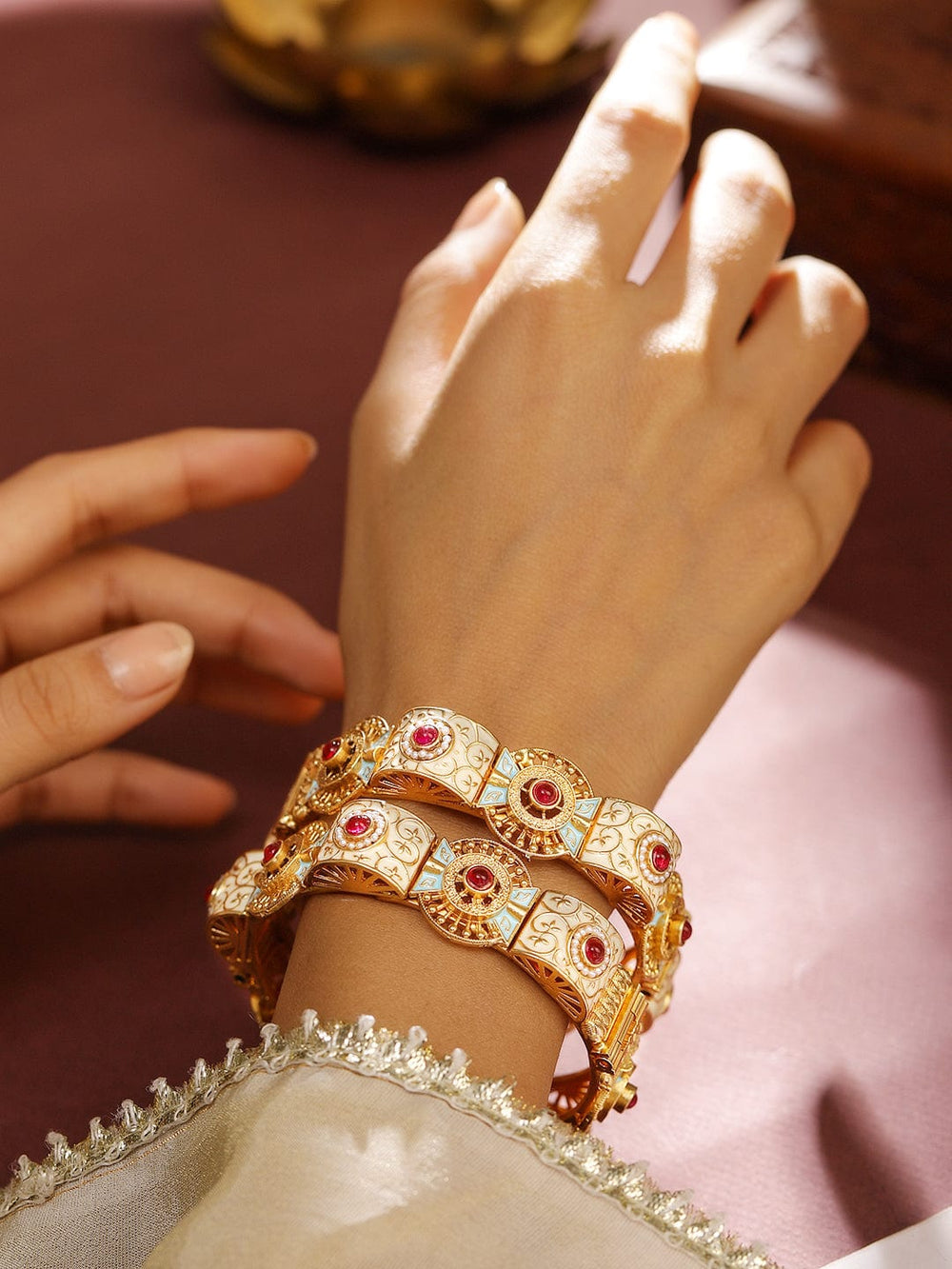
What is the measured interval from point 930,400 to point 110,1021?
0.57 meters

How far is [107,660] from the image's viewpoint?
17.6 inches

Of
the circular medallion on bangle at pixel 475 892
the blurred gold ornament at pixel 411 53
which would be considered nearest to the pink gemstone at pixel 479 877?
the circular medallion on bangle at pixel 475 892

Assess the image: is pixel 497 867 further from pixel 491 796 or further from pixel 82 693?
pixel 82 693

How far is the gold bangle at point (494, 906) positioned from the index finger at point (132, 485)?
22cm

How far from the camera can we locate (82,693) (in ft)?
1.44

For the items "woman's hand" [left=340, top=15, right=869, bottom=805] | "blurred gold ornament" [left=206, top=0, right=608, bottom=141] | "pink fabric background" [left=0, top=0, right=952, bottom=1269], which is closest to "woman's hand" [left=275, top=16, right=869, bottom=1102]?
"woman's hand" [left=340, top=15, right=869, bottom=805]

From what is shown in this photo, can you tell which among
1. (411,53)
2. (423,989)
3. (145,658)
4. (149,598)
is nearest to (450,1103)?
(423,989)

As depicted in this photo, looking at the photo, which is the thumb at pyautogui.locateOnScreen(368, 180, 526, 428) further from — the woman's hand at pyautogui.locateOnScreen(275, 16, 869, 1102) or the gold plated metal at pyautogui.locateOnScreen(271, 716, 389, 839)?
the gold plated metal at pyautogui.locateOnScreen(271, 716, 389, 839)

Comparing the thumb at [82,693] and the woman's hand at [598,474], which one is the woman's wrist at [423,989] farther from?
the thumb at [82,693]

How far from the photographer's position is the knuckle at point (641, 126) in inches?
20.8

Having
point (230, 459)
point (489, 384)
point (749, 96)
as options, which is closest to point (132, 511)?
point (230, 459)

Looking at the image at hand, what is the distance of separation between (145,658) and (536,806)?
164 mm

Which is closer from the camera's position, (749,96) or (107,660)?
(107,660)

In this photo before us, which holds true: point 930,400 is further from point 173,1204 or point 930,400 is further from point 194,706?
point 173,1204
